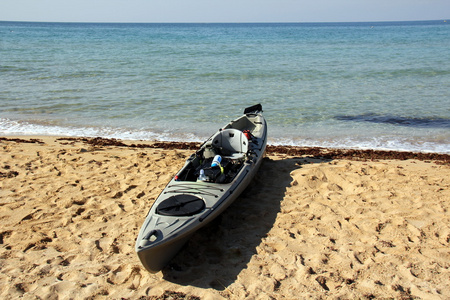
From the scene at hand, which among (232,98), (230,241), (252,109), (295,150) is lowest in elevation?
(230,241)

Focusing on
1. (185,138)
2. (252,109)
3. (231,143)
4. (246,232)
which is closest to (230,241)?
(246,232)

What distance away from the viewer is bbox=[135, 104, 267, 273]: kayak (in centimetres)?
578

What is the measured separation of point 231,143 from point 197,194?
8.33ft

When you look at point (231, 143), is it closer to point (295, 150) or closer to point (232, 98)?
point (295, 150)

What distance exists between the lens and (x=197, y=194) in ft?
22.7

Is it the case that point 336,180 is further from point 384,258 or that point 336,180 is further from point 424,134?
point 424,134

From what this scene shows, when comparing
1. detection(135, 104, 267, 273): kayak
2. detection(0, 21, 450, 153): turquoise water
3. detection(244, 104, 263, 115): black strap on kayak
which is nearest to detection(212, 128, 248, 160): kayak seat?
detection(135, 104, 267, 273): kayak

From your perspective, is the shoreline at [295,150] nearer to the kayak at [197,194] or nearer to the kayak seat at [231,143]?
the kayak at [197,194]

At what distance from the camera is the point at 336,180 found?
8867mm

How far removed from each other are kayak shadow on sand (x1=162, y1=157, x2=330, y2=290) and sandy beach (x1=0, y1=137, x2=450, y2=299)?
0.8 inches

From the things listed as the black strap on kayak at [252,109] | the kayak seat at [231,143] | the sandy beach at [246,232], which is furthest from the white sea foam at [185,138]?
the kayak seat at [231,143]

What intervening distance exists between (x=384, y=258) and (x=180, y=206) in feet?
10.8

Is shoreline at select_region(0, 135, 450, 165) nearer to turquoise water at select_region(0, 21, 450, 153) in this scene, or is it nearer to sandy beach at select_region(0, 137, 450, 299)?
sandy beach at select_region(0, 137, 450, 299)

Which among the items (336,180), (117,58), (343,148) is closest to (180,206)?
(336,180)
